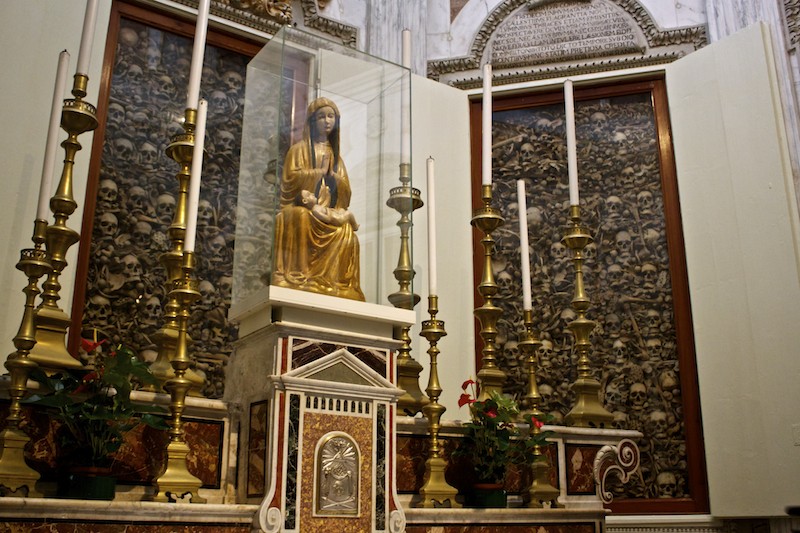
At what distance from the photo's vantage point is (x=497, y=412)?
392 cm

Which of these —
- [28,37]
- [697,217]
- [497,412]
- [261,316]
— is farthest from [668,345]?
[28,37]

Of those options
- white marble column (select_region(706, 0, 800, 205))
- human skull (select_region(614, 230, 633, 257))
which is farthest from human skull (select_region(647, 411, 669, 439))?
white marble column (select_region(706, 0, 800, 205))

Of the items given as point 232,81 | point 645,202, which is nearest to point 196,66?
point 232,81

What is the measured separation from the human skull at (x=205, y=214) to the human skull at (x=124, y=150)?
58 centimetres

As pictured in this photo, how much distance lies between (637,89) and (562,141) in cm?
79

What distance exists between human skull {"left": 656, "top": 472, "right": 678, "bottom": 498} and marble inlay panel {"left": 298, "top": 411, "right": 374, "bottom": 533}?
11.8 feet

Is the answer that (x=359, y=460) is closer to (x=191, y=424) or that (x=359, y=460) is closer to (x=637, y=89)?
(x=191, y=424)

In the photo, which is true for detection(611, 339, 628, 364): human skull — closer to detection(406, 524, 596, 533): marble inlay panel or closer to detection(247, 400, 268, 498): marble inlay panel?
detection(406, 524, 596, 533): marble inlay panel

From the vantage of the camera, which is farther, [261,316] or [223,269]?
[223,269]

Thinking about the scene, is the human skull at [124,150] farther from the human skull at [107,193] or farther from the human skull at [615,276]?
the human skull at [615,276]

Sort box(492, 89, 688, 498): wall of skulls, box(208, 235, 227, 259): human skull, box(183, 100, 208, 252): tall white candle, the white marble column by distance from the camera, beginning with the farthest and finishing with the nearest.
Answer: box(492, 89, 688, 498): wall of skulls < the white marble column < box(208, 235, 227, 259): human skull < box(183, 100, 208, 252): tall white candle

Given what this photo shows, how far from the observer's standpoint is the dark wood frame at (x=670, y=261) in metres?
6.04

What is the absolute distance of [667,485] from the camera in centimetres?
610

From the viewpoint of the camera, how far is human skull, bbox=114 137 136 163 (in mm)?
5688
